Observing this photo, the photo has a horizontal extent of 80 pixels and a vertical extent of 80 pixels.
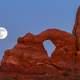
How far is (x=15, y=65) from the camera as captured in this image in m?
63.7

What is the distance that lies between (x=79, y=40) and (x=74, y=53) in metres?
2.21

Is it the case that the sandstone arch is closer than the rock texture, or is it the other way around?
the rock texture

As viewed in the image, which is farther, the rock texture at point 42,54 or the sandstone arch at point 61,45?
the sandstone arch at point 61,45

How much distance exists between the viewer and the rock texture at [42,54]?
6153 centimetres

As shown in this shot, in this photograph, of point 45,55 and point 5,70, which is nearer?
point 5,70

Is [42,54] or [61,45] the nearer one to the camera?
[42,54]

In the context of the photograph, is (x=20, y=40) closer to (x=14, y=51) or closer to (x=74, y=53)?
(x=14, y=51)

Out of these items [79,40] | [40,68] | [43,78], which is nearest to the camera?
[43,78]

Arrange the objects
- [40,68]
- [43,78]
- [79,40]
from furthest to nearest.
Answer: [79,40], [40,68], [43,78]

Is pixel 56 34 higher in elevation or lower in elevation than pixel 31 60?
higher

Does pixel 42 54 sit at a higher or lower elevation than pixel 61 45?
lower

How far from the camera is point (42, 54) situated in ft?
220

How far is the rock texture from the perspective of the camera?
2422 inches

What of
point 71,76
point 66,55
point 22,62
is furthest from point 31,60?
point 71,76
